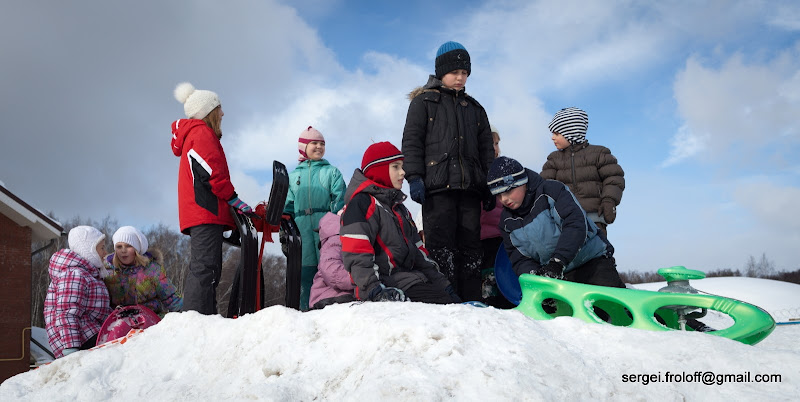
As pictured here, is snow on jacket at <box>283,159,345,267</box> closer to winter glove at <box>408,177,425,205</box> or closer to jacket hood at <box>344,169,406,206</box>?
winter glove at <box>408,177,425,205</box>

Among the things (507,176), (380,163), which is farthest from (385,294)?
(507,176)

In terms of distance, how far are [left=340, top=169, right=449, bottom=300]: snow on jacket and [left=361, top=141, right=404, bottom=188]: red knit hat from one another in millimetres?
89

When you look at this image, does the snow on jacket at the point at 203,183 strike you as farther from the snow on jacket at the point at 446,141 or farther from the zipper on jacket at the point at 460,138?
the zipper on jacket at the point at 460,138

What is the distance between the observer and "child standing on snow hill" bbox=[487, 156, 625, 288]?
4211mm

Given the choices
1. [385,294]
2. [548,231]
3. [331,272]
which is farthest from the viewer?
[548,231]

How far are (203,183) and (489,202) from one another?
2.40 metres

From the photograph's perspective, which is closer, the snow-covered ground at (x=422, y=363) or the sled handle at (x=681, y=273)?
the snow-covered ground at (x=422, y=363)

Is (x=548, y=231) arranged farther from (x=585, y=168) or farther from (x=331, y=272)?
(x=585, y=168)

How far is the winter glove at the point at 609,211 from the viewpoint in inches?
224

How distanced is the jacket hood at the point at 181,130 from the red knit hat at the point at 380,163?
1.41 meters

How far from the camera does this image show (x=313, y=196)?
5.71 m

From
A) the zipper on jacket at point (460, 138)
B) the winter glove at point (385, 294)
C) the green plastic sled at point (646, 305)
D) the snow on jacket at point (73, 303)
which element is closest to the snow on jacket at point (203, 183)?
the snow on jacket at point (73, 303)

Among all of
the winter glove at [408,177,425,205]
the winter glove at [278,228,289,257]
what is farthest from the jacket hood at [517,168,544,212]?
the winter glove at [278,228,289,257]

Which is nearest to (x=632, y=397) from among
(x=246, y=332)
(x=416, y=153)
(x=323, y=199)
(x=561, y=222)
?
(x=246, y=332)
